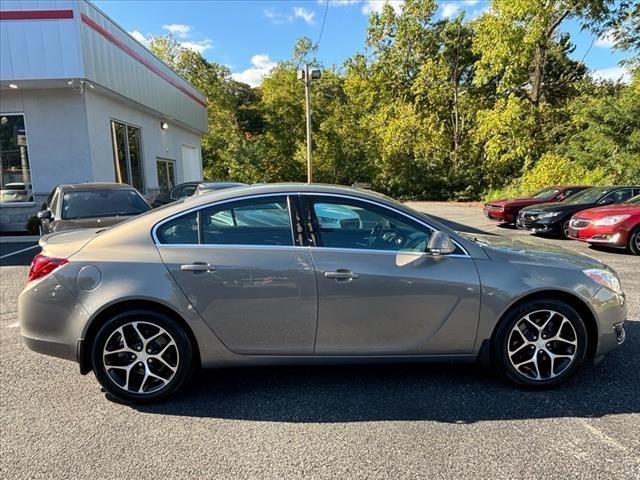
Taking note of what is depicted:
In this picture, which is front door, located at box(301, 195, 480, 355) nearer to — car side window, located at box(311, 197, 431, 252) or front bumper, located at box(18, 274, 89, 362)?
car side window, located at box(311, 197, 431, 252)

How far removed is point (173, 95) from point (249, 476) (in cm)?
1885

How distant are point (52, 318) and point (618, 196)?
508 inches

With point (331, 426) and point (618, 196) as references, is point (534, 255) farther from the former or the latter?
point (618, 196)

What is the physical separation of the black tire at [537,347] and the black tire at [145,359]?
2329 millimetres

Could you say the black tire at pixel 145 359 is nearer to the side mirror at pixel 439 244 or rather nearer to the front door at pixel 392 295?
the front door at pixel 392 295

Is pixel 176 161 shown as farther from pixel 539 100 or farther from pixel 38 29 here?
pixel 539 100

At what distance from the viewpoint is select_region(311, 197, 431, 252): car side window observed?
317 centimetres

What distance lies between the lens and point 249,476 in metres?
2.39

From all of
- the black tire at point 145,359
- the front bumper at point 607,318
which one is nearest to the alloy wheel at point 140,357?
the black tire at point 145,359

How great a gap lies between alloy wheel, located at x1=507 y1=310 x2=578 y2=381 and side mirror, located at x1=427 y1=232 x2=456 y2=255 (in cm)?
83

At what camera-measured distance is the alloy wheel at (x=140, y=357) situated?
10.1 feet

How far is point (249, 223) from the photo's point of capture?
317cm

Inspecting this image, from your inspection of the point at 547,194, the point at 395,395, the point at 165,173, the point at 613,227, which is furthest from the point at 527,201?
the point at 165,173

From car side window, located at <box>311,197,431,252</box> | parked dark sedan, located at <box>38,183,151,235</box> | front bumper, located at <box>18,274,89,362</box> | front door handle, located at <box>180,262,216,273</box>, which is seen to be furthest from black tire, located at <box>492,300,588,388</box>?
parked dark sedan, located at <box>38,183,151,235</box>
